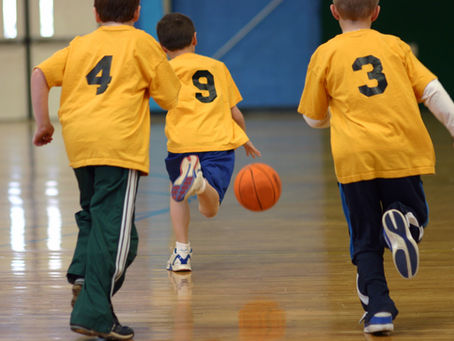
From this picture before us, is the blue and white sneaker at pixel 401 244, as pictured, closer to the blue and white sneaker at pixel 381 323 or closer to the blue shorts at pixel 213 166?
the blue and white sneaker at pixel 381 323

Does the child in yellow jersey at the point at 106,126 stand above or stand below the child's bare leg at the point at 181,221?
above

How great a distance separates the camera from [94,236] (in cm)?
256

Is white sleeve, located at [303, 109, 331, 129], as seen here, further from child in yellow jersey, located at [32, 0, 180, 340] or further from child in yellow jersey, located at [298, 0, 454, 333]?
child in yellow jersey, located at [32, 0, 180, 340]

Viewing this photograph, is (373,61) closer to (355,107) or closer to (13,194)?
(355,107)

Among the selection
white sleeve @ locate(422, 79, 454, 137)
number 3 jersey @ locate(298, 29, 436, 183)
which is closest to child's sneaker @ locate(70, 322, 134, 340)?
number 3 jersey @ locate(298, 29, 436, 183)

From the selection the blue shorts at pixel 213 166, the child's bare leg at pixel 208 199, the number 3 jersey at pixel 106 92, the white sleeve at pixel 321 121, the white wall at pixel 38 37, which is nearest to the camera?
the number 3 jersey at pixel 106 92

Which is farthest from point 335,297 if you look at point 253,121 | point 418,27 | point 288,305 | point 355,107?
point 418,27

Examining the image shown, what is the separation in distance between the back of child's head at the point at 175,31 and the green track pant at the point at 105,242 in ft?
4.07

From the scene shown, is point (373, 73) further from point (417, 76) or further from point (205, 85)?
Answer: point (205, 85)

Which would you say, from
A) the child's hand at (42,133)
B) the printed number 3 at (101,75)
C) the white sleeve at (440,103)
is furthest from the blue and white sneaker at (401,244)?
the child's hand at (42,133)

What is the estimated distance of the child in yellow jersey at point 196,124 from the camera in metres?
3.62

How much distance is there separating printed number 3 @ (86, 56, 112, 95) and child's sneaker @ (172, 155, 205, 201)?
2.08 feet

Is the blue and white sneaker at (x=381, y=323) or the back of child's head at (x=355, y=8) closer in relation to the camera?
the blue and white sneaker at (x=381, y=323)

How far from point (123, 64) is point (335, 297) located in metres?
1.30
